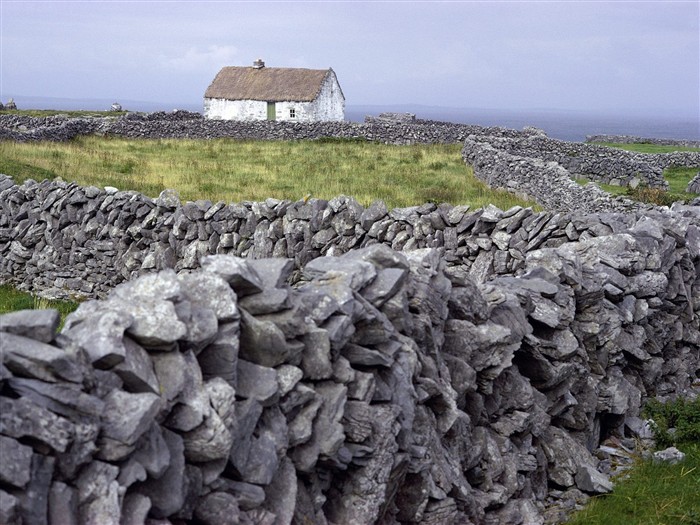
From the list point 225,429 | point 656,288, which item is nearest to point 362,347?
point 225,429

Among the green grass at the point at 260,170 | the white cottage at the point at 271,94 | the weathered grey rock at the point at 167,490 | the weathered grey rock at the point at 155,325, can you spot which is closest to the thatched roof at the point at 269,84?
the white cottage at the point at 271,94

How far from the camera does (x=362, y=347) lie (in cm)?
601

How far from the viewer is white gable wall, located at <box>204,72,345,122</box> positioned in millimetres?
66875

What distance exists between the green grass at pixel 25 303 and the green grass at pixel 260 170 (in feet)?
25.5

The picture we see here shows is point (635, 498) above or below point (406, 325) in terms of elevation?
below

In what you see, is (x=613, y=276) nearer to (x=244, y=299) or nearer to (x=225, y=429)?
(x=244, y=299)

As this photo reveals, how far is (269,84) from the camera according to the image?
68.4 m

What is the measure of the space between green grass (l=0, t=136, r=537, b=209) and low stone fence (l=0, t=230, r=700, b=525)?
15148 mm

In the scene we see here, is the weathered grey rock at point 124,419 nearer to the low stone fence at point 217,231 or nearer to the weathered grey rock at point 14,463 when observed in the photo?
the weathered grey rock at point 14,463

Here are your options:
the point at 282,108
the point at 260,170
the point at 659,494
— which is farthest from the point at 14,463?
the point at 282,108

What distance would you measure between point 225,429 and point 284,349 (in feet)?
2.83

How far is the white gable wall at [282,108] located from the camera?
2633 inches

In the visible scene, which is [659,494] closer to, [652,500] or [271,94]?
[652,500]

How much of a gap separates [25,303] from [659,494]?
11.4 m
